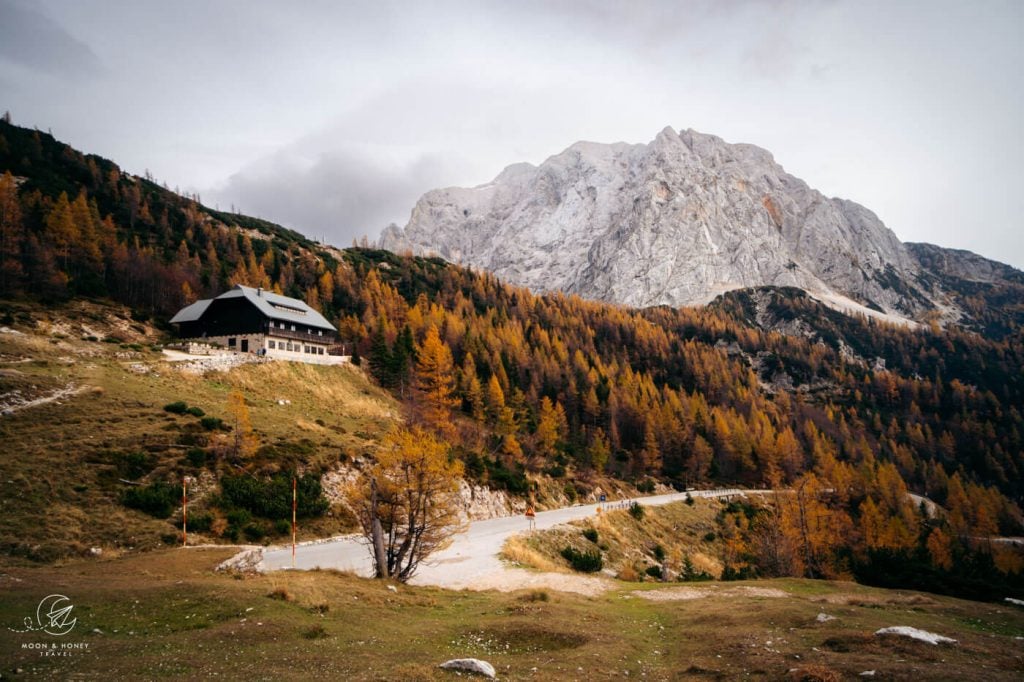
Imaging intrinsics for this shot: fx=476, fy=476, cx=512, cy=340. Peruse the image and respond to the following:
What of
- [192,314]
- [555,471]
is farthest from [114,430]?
[555,471]

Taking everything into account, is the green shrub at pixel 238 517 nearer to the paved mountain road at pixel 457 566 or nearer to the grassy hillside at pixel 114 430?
the grassy hillside at pixel 114 430

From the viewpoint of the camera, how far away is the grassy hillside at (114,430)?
78.7ft

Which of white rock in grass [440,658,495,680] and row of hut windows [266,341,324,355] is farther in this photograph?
row of hut windows [266,341,324,355]

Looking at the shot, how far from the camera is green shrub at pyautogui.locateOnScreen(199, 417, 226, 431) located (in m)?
36.3

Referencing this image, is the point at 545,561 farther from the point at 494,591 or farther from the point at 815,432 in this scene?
the point at 815,432

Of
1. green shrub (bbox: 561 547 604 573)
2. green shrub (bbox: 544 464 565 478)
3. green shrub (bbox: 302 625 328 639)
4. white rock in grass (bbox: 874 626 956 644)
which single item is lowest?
green shrub (bbox: 561 547 604 573)

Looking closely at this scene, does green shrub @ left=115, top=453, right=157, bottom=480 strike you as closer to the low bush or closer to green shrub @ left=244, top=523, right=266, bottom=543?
green shrub @ left=244, top=523, right=266, bottom=543

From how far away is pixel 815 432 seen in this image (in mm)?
119562

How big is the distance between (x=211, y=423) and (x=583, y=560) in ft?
97.7

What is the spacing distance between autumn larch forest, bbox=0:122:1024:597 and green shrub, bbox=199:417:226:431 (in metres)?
26.7

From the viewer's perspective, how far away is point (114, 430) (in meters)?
32.2

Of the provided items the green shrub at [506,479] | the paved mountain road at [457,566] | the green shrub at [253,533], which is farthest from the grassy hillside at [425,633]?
the green shrub at [506,479]

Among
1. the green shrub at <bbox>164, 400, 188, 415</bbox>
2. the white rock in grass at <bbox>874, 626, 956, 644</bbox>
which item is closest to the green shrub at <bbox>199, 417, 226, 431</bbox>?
the green shrub at <bbox>164, 400, 188, 415</bbox>

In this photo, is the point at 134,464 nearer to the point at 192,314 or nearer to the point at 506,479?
the point at 506,479
